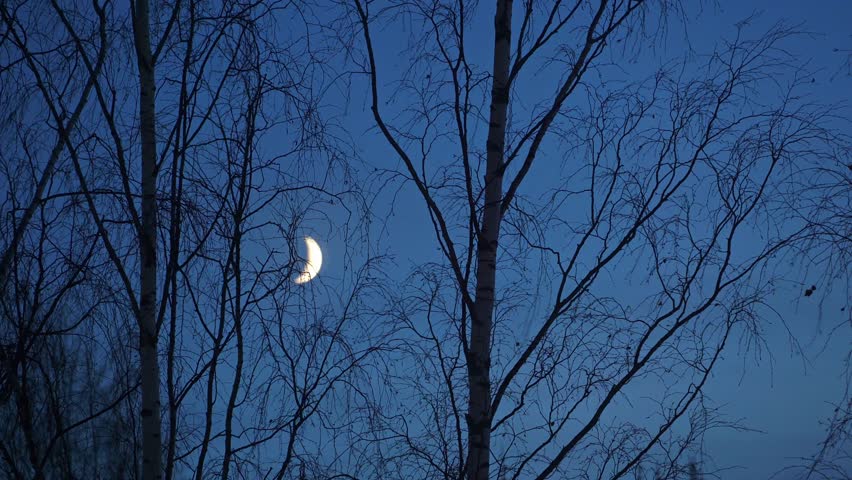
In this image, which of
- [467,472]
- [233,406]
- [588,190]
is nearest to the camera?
[467,472]

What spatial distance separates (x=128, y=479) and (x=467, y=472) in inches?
69.9

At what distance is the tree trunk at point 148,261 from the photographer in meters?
3.33

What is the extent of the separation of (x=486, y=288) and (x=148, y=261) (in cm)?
151

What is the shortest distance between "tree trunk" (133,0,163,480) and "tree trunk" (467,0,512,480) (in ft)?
4.46

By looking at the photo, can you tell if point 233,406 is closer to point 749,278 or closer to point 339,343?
point 339,343

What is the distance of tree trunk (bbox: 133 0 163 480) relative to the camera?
333 cm

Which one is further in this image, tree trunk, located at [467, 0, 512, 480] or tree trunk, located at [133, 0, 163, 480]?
tree trunk, located at [467, 0, 512, 480]

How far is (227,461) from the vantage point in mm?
3641

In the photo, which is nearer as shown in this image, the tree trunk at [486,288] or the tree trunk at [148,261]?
the tree trunk at [148,261]

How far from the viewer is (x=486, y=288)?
3506 millimetres

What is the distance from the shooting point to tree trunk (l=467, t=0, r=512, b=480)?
3449mm

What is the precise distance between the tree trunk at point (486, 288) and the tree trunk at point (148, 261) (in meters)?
1.36

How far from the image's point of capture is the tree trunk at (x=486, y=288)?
136 inches

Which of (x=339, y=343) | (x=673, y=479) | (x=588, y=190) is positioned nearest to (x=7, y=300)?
(x=339, y=343)
